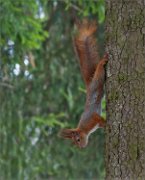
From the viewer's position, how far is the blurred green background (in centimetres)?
592

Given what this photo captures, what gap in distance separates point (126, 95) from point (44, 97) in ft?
17.1

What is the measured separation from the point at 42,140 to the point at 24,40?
2443mm

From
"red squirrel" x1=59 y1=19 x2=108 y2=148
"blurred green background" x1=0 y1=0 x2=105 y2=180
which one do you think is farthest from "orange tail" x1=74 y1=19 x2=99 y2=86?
"blurred green background" x1=0 y1=0 x2=105 y2=180

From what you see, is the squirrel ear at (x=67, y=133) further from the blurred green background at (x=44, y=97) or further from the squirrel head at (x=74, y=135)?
the blurred green background at (x=44, y=97)

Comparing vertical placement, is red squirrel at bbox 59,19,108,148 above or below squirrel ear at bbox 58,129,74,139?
above

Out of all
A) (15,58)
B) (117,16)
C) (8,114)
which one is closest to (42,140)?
(8,114)

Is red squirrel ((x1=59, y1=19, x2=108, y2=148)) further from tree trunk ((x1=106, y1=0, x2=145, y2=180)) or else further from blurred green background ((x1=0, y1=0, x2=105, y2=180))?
blurred green background ((x1=0, y1=0, x2=105, y2=180))

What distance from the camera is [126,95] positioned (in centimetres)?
262

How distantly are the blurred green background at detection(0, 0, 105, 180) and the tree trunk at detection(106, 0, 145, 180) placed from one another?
2905 millimetres

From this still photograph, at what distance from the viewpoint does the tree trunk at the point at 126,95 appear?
2594mm

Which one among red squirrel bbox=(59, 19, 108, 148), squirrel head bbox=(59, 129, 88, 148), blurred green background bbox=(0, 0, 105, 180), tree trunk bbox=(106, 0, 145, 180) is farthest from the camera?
blurred green background bbox=(0, 0, 105, 180)

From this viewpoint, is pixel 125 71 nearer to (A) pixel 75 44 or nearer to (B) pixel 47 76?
(A) pixel 75 44

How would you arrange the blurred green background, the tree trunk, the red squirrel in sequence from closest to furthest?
the tree trunk
the red squirrel
the blurred green background

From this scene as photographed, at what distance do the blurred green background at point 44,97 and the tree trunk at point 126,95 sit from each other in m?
2.91
